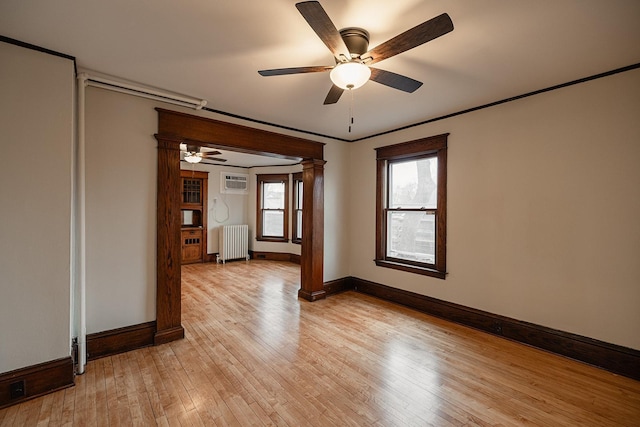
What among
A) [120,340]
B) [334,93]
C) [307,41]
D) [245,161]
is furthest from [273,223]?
[307,41]

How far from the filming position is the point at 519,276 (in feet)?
10.0

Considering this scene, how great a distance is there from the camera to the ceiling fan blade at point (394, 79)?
80.2 inches

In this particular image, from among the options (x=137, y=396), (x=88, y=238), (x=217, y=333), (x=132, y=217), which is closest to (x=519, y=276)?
(x=217, y=333)

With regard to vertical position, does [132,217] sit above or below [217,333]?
above

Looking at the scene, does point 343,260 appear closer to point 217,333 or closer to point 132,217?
point 217,333

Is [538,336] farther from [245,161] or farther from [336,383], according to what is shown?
[245,161]

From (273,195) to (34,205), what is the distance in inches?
224

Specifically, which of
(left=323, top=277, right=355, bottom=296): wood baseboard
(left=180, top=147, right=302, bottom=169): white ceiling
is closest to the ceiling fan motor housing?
(left=323, top=277, right=355, bottom=296): wood baseboard

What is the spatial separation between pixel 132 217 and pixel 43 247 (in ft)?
2.55

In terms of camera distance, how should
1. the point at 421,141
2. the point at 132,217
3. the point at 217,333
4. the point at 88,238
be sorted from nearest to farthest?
the point at 88,238, the point at 132,217, the point at 217,333, the point at 421,141

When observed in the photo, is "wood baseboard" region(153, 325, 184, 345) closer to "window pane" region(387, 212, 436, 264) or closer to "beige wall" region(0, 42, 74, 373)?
"beige wall" region(0, 42, 74, 373)

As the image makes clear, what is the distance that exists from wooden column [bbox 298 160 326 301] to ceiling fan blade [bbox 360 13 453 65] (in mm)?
2587

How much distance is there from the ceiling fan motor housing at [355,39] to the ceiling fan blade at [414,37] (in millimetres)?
51

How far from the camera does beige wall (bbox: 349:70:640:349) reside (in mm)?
2449
